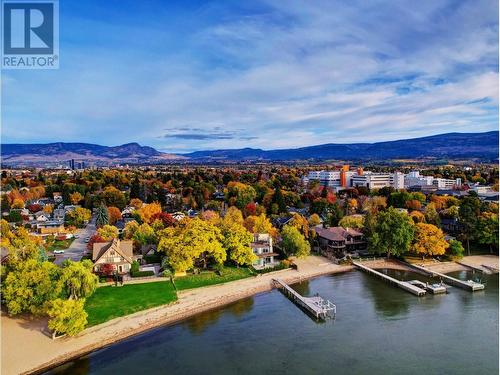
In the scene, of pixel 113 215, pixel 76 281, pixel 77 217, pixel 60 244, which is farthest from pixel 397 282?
pixel 77 217

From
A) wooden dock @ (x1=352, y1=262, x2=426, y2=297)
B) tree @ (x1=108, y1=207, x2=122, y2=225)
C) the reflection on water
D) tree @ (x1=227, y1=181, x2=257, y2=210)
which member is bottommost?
the reflection on water

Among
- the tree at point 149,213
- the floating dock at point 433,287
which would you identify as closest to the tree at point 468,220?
the floating dock at point 433,287

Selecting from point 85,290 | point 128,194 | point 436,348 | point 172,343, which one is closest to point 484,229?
point 436,348

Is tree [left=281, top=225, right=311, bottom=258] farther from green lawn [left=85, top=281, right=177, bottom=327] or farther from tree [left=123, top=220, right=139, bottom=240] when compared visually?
tree [left=123, top=220, right=139, bottom=240]

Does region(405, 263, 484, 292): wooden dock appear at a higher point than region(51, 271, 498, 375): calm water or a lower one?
higher

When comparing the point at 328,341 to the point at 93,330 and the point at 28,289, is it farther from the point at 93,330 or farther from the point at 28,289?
the point at 28,289

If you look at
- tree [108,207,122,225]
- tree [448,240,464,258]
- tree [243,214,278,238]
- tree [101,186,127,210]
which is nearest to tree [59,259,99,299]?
tree [243,214,278,238]

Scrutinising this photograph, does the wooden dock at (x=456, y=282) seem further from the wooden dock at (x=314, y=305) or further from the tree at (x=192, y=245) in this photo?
the tree at (x=192, y=245)
